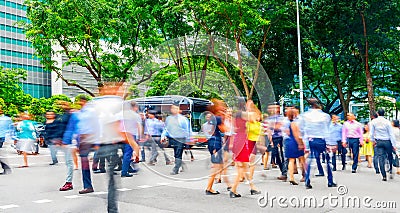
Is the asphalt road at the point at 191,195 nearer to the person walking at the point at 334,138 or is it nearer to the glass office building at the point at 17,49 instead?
the person walking at the point at 334,138

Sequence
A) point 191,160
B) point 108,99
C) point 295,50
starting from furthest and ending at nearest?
point 295,50 < point 191,160 < point 108,99

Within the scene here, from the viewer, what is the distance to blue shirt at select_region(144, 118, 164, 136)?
10477 millimetres

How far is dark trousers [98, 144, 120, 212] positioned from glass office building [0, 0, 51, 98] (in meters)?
64.6

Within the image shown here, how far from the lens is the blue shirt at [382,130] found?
33.7 ft

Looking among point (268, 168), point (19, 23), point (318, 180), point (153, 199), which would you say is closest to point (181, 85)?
point (153, 199)

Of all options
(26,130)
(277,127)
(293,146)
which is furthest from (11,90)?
(293,146)

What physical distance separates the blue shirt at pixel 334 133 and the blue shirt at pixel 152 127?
4646mm

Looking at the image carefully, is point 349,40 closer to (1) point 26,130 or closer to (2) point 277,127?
(2) point 277,127

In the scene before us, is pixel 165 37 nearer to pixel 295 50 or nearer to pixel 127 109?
pixel 295 50

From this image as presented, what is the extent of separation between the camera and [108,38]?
2489 centimetres

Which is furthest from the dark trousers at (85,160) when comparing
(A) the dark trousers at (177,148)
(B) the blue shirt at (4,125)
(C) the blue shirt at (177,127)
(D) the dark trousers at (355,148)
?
Result: (D) the dark trousers at (355,148)

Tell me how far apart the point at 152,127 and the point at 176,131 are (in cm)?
184

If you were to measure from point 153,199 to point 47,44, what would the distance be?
64.0ft

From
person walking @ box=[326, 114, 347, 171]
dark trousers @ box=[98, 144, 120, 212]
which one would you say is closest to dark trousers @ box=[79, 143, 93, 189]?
dark trousers @ box=[98, 144, 120, 212]
